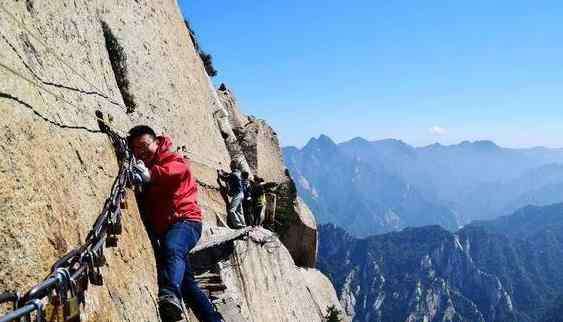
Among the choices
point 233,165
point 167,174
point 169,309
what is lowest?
point 169,309

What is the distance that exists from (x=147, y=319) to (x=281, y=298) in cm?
1276

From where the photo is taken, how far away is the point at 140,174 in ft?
31.8

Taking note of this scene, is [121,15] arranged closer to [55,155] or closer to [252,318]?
[252,318]

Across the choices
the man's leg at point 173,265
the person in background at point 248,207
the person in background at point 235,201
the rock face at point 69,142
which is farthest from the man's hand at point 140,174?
the person in background at point 248,207

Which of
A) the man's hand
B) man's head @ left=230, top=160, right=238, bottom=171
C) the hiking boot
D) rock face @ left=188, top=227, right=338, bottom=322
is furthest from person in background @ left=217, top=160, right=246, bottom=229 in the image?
the hiking boot

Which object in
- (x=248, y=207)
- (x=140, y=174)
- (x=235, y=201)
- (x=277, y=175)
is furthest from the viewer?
(x=277, y=175)

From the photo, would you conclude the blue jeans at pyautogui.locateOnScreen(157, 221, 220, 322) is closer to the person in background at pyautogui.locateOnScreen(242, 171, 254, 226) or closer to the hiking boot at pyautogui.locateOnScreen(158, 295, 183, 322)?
the hiking boot at pyautogui.locateOnScreen(158, 295, 183, 322)

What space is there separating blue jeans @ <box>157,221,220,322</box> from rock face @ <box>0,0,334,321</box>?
0.98 feet

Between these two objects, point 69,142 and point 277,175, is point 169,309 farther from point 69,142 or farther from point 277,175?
point 277,175

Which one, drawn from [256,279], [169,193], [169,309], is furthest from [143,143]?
[256,279]

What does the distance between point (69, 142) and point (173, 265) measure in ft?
9.28

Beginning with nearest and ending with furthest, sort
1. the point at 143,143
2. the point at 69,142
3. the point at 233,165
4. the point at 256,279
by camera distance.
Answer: the point at 69,142
the point at 143,143
the point at 256,279
the point at 233,165

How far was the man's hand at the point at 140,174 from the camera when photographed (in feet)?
31.6

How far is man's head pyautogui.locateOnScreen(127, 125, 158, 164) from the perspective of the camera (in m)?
10.5
